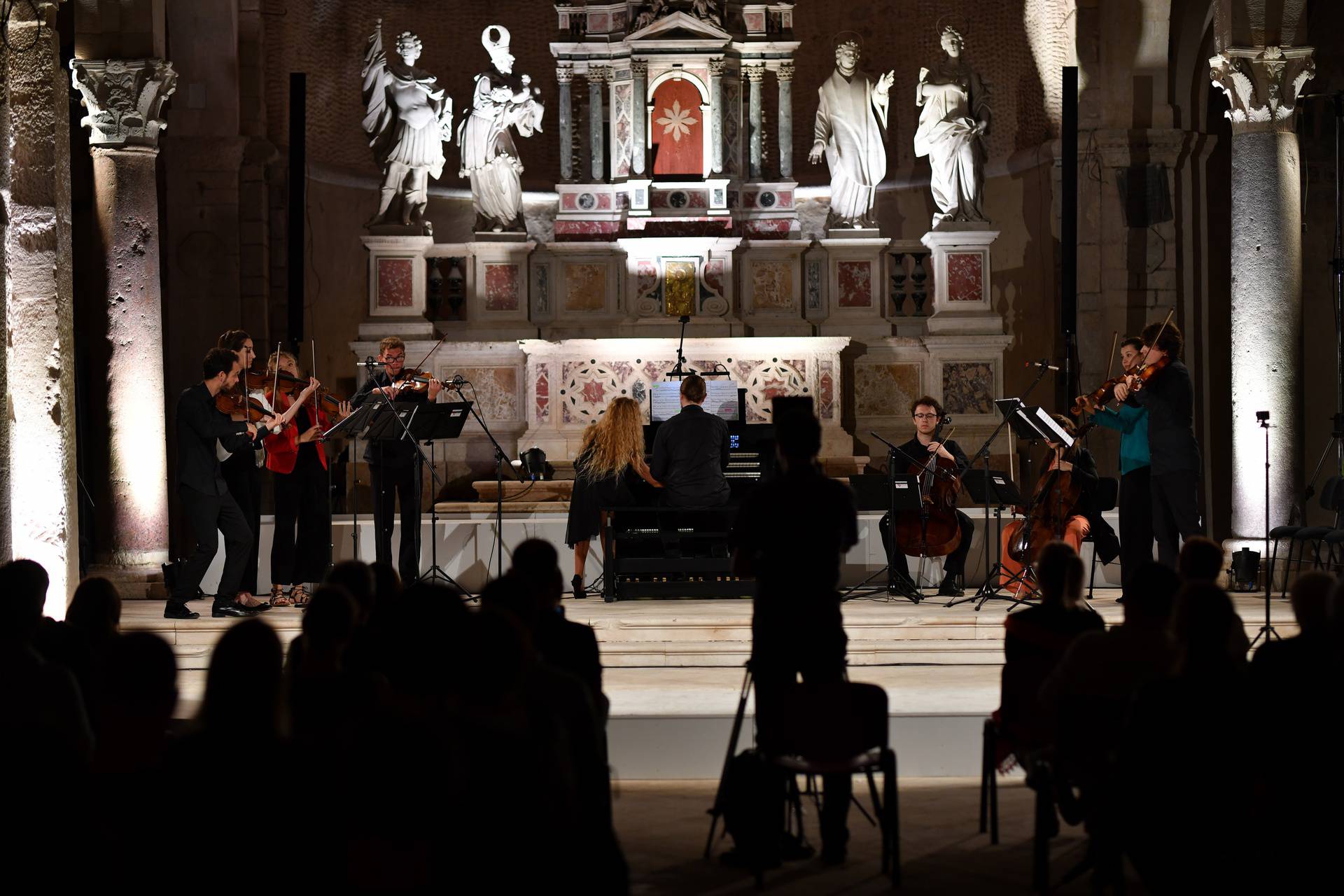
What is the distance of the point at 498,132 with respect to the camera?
1438 centimetres

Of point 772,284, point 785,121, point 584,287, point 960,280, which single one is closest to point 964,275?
point 960,280

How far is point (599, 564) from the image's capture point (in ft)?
38.2

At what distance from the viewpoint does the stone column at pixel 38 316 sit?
8.29m

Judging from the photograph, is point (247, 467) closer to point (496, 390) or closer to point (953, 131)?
point (496, 390)

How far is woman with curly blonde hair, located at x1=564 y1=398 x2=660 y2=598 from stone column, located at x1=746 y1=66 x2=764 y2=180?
203 inches

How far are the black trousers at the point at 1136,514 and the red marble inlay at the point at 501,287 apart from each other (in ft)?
22.7

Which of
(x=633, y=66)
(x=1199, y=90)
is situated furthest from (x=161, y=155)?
(x=1199, y=90)

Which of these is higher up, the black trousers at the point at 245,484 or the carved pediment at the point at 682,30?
the carved pediment at the point at 682,30

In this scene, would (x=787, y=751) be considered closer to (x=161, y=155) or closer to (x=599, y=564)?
(x=599, y=564)

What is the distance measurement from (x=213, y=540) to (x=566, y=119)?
22.0 feet

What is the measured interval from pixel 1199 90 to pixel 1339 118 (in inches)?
107

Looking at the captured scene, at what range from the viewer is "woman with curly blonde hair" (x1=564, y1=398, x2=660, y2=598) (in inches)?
400

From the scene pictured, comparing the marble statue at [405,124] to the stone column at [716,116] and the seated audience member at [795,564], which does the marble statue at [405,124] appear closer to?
the stone column at [716,116]

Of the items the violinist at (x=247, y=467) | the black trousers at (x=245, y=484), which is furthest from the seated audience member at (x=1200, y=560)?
the black trousers at (x=245, y=484)
